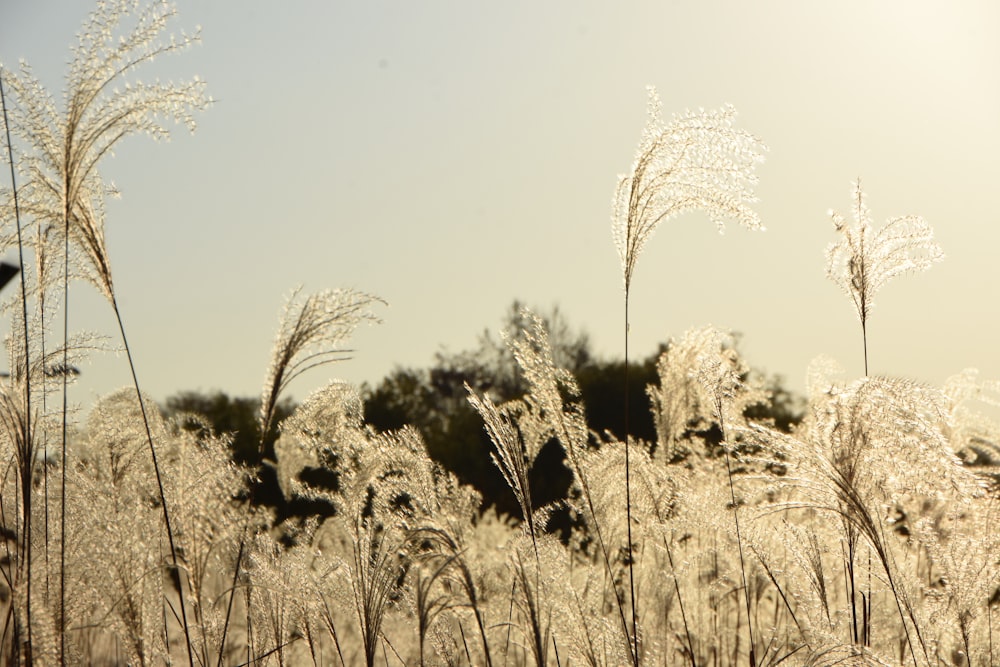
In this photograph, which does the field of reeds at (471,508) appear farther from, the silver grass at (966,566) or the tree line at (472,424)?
the tree line at (472,424)

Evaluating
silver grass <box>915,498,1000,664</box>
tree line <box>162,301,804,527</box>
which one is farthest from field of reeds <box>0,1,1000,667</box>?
tree line <box>162,301,804,527</box>

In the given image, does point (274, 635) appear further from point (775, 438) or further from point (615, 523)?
point (775, 438)

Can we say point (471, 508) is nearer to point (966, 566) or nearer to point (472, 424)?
point (966, 566)

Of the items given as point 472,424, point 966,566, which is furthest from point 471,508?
point 472,424

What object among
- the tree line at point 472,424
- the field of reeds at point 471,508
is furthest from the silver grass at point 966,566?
the tree line at point 472,424

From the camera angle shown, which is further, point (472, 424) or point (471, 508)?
point (472, 424)

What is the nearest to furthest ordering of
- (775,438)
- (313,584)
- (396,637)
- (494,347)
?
1. (775,438)
2. (313,584)
3. (396,637)
4. (494,347)

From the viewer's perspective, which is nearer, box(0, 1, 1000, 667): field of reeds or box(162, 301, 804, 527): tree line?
box(0, 1, 1000, 667): field of reeds

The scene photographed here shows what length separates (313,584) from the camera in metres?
3.15

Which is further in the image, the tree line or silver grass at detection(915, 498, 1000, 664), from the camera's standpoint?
the tree line

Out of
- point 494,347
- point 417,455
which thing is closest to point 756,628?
point 417,455

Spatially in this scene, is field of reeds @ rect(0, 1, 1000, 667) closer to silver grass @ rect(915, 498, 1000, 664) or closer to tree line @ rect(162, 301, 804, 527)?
silver grass @ rect(915, 498, 1000, 664)

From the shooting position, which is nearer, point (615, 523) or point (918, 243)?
point (918, 243)

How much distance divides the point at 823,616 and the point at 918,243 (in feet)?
4.29
